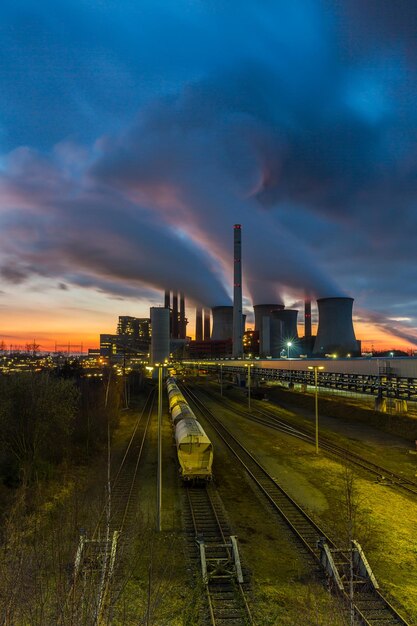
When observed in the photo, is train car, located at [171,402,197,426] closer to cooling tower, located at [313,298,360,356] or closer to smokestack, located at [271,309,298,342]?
cooling tower, located at [313,298,360,356]

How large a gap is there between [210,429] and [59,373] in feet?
149

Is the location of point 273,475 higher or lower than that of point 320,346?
lower

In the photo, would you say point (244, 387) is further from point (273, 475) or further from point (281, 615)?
point (281, 615)

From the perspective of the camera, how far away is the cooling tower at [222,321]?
579ft

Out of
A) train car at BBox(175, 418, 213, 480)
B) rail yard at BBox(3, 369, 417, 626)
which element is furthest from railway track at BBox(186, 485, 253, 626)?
train car at BBox(175, 418, 213, 480)

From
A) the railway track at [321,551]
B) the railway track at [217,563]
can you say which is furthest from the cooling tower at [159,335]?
the railway track at [217,563]

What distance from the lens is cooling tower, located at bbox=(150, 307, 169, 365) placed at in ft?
392

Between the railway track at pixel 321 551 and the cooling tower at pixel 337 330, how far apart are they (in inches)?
3078

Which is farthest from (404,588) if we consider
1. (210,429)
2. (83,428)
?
(210,429)

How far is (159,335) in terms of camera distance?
120375mm

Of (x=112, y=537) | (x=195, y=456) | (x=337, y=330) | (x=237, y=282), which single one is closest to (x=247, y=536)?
(x=112, y=537)

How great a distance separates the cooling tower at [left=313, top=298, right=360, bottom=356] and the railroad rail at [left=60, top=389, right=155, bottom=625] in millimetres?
77099

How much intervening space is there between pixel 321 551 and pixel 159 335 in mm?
107314

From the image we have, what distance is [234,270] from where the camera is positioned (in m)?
116
